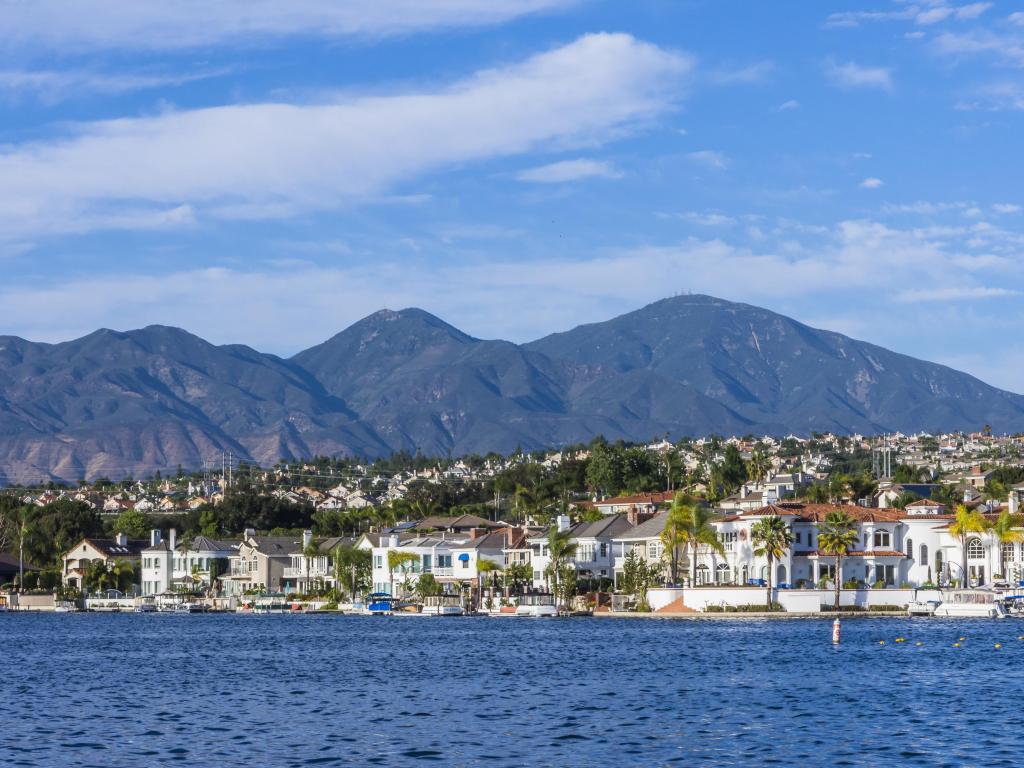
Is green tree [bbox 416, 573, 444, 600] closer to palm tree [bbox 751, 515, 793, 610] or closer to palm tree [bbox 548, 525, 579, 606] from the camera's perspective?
palm tree [bbox 548, 525, 579, 606]

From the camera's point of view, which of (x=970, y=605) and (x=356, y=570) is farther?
(x=356, y=570)

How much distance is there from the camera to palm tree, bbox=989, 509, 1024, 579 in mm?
122375

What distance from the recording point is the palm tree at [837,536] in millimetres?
115438

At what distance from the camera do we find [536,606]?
430ft

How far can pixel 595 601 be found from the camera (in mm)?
134000

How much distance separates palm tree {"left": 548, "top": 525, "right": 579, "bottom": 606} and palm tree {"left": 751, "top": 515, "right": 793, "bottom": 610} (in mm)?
23406

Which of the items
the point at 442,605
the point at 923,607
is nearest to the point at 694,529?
the point at 923,607

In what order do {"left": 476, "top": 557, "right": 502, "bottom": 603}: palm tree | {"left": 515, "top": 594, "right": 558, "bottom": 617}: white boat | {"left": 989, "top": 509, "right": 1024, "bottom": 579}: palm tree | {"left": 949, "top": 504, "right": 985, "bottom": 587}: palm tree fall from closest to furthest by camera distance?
{"left": 989, "top": 509, "right": 1024, "bottom": 579}: palm tree
{"left": 949, "top": 504, "right": 985, "bottom": 587}: palm tree
{"left": 515, "top": 594, "right": 558, "bottom": 617}: white boat
{"left": 476, "top": 557, "right": 502, "bottom": 603}: palm tree

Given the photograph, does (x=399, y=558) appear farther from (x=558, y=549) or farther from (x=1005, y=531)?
(x=1005, y=531)

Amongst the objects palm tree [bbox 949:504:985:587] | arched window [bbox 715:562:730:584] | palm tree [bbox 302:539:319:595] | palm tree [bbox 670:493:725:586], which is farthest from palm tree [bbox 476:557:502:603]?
palm tree [bbox 949:504:985:587]

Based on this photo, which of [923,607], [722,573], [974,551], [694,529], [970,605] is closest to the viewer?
[970,605]

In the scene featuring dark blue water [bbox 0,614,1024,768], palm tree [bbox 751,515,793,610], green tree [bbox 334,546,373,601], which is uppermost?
palm tree [bbox 751,515,793,610]

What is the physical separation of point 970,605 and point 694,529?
71.7 ft

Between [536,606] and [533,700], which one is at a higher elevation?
[533,700]
